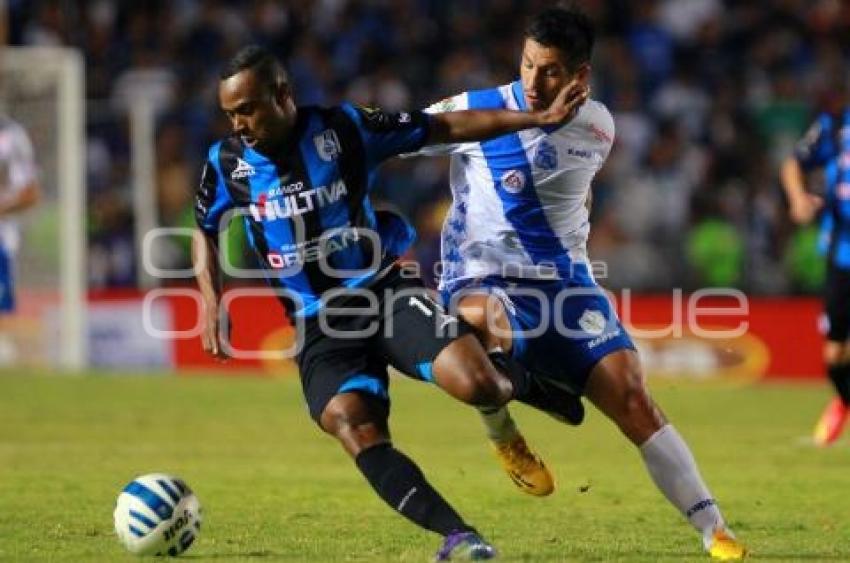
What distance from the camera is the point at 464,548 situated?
23.4 feet

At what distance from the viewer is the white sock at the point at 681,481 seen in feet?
25.7

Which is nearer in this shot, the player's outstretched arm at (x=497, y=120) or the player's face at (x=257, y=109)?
the player's face at (x=257, y=109)

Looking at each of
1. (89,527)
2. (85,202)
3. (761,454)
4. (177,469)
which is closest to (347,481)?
(177,469)

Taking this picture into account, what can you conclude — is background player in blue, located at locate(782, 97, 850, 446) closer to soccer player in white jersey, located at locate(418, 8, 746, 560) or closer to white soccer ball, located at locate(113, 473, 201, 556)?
soccer player in white jersey, located at locate(418, 8, 746, 560)

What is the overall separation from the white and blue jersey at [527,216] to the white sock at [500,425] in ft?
1.55

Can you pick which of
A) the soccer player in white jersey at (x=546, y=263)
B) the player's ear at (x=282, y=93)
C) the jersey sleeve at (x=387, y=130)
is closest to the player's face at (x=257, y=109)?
the player's ear at (x=282, y=93)

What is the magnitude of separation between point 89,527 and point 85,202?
14.3 m

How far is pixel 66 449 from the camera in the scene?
13156 millimetres

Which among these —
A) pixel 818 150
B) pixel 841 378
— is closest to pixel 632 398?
pixel 841 378

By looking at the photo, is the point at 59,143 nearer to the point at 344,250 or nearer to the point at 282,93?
the point at 344,250

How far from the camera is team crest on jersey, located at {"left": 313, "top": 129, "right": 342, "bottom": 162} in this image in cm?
766

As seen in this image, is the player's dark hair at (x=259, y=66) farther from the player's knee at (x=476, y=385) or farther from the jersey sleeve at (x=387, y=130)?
Answer: the player's knee at (x=476, y=385)

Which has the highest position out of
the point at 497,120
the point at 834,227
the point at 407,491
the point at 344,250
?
the point at 497,120

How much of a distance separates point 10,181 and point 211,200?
8296mm
